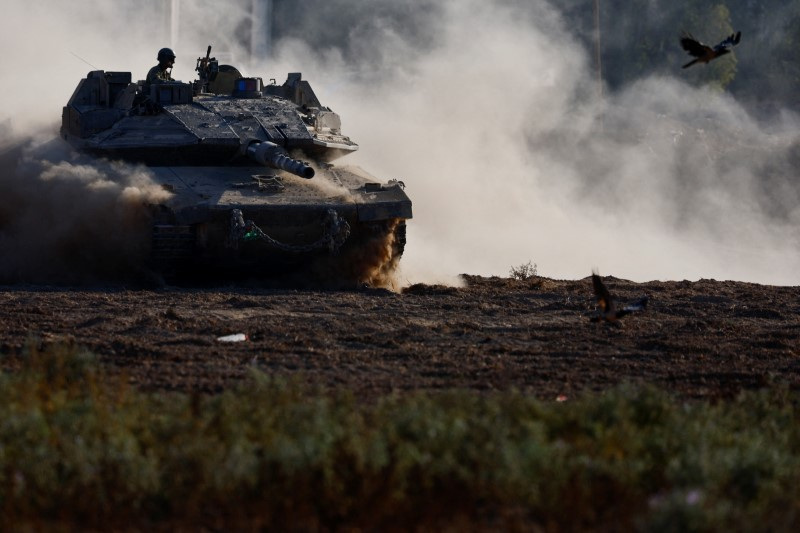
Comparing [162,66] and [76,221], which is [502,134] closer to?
[162,66]

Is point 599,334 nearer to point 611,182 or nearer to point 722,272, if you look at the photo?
point 722,272

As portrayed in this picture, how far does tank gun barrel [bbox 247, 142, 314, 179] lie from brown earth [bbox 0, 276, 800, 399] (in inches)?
44.9

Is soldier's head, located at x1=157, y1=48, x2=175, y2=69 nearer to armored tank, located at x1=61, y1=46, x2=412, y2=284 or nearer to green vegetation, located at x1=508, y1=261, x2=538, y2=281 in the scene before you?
armored tank, located at x1=61, y1=46, x2=412, y2=284

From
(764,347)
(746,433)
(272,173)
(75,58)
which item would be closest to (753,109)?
(75,58)

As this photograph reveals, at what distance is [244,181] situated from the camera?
14828 millimetres

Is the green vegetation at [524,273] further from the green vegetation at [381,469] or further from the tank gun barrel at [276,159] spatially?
the green vegetation at [381,469]

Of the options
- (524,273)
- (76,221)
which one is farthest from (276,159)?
(524,273)

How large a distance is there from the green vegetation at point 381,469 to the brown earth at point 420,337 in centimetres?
172

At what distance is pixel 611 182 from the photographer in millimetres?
32938

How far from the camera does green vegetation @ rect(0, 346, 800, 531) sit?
5.79 m

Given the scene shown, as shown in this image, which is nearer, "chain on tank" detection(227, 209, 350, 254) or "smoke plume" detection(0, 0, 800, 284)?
"chain on tank" detection(227, 209, 350, 254)

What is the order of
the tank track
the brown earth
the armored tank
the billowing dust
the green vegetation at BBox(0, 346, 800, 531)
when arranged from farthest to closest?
the billowing dust
the armored tank
the tank track
the brown earth
the green vegetation at BBox(0, 346, 800, 531)

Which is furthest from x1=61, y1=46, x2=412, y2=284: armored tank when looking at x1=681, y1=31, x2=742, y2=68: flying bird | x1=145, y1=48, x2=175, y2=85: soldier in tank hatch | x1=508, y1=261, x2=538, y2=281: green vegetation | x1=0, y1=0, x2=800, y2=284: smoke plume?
x1=681, y1=31, x2=742, y2=68: flying bird

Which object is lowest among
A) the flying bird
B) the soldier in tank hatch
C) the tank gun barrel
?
the tank gun barrel
